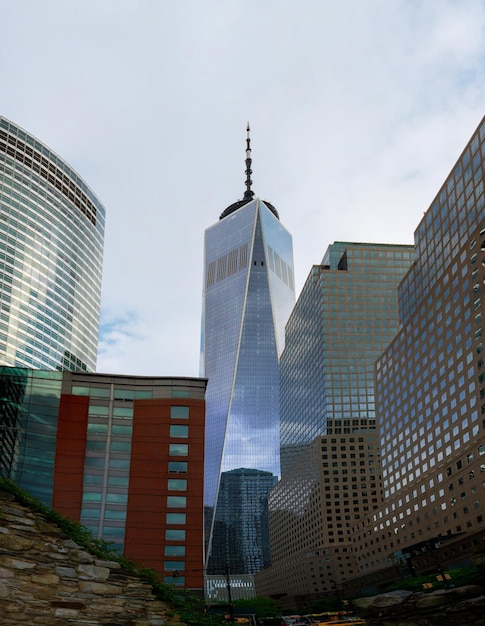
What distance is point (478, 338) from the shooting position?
98688 millimetres

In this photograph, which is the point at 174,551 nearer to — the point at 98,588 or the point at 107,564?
the point at 107,564

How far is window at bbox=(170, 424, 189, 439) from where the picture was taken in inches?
2852

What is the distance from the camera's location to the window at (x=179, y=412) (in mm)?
73250

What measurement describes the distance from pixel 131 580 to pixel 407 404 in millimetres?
114575

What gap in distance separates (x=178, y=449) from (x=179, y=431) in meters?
2.02

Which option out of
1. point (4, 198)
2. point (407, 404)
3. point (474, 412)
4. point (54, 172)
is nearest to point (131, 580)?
point (474, 412)

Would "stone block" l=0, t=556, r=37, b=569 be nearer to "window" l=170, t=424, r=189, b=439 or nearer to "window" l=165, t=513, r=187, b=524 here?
"window" l=165, t=513, r=187, b=524

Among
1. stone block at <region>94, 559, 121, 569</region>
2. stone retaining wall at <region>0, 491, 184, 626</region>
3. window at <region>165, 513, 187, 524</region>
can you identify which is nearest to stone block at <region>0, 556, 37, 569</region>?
stone retaining wall at <region>0, 491, 184, 626</region>

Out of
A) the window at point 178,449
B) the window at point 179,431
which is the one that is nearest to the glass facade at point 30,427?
the window at point 178,449

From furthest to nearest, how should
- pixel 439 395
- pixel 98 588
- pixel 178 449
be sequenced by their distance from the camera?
pixel 439 395 < pixel 178 449 < pixel 98 588

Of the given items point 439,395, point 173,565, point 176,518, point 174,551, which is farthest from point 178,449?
point 439,395

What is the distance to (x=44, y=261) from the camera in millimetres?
164500

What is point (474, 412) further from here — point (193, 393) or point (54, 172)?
point (54, 172)

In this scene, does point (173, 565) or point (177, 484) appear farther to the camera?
point (177, 484)
